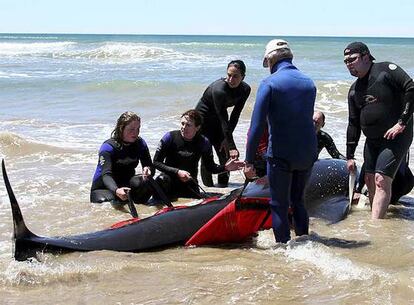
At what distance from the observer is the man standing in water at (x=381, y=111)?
5637 millimetres

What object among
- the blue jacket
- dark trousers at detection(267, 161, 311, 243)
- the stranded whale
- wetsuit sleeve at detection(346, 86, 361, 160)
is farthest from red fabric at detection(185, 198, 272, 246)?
wetsuit sleeve at detection(346, 86, 361, 160)

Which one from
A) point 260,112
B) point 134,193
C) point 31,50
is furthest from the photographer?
point 31,50

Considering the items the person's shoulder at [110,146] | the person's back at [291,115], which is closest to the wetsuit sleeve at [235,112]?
the person's shoulder at [110,146]

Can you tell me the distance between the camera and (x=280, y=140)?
189 inches

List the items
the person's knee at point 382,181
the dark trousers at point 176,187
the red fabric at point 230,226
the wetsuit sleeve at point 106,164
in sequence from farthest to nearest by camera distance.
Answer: the dark trousers at point 176,187 → the wetsuit sleeve at point 106,164 → the person's knee at point 382,181 → the red fabric at point 230,226

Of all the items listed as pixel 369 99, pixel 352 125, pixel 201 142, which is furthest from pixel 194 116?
pixel 369 99

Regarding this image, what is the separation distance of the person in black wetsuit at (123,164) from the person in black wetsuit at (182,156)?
202 mm

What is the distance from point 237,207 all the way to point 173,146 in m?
1.77

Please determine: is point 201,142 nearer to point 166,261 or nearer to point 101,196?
point 101,196

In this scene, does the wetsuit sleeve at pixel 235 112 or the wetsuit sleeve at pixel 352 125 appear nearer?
the wetsuit sleeve at pixel 352 125

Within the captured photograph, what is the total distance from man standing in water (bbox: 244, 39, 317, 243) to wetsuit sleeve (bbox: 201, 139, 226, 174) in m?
2.13

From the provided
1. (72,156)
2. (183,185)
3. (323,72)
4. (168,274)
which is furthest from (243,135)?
(323,72)

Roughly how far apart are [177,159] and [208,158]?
1.43 ft

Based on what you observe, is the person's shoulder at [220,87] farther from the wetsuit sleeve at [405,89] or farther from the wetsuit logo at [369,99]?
the wetsuit sleeve at [405,89]
